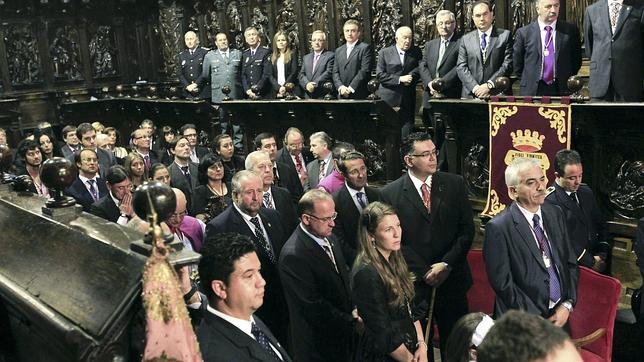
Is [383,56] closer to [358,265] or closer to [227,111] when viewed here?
[227,111]

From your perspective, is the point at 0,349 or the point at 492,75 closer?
the point at 0,349

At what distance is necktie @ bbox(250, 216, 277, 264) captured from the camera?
12.7ft

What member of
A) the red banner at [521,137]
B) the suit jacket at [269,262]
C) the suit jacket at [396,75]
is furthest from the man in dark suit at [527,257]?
the suit jacket at [396,75]

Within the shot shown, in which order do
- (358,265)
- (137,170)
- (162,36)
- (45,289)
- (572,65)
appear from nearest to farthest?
(45,289)
(358,265)
(137,170)
(572,65)
(162,36)

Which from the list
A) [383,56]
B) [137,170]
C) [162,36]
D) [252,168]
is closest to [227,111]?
[383,56]

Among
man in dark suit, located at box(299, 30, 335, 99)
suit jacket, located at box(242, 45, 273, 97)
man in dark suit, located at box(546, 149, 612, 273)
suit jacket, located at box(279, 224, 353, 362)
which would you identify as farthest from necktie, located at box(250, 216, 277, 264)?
suit jacket, located at box(242, 45, 273, 97)

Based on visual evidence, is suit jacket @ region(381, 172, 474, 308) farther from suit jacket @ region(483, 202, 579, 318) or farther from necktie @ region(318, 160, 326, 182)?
necktie @ region(318, 160, 326, 182)

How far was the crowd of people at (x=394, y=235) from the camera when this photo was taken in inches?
86.7

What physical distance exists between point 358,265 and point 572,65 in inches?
151

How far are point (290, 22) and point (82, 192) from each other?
19.4 ft

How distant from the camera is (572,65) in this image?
6.03 m

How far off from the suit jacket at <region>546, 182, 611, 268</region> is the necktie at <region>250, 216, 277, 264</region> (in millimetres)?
1821

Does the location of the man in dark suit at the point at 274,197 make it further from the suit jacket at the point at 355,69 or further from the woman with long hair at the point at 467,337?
the suit jacket at the point at 355,69

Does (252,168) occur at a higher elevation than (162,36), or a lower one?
lower
